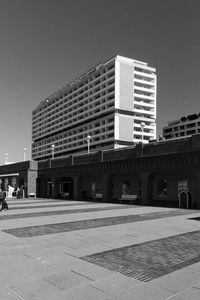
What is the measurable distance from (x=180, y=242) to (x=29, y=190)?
3515cm

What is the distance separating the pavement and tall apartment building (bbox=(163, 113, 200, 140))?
11179cm

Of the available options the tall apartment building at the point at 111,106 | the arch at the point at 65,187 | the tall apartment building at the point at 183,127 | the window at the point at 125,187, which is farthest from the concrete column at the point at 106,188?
the tall apartment building at the point at 183,127

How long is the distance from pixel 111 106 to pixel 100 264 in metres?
99.2

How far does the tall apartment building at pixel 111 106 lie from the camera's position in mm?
103000

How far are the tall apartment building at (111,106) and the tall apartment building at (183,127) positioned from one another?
2075 centimetres

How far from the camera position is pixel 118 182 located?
34.8 meters

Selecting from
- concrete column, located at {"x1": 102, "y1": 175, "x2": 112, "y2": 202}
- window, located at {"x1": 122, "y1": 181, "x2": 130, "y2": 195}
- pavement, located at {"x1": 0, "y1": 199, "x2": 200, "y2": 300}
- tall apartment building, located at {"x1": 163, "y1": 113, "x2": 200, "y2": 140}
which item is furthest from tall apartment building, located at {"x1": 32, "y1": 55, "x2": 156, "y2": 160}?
pavement, located at {"x1": 0, "y1": 199, "x2": 200, "y2": 300}

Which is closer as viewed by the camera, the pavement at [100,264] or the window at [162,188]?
the pavement at [100,264]

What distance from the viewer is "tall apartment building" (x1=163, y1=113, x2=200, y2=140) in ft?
391

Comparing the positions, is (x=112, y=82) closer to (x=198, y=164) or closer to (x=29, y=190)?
(x=29, y=190)

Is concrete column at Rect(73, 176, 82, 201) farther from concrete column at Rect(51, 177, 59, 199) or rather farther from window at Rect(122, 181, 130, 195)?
window at Rect(122, 181, 130, 195)

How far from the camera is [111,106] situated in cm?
10519

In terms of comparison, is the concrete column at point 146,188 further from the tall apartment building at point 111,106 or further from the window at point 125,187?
the tall apartment building at point 111,106

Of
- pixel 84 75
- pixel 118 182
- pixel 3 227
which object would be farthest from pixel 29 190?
pixel 84 75
